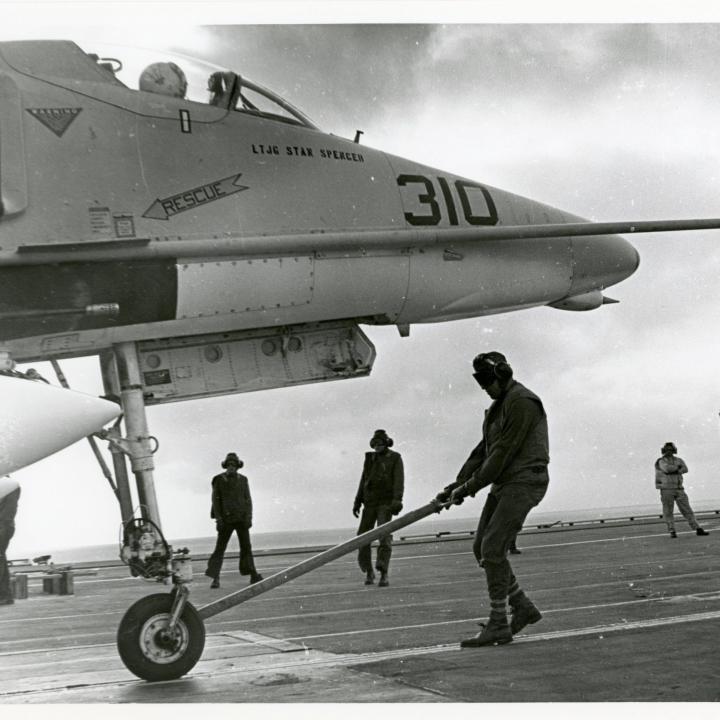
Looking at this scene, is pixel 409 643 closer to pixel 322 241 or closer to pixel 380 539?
pixel 322 241

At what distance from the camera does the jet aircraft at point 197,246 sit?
13.4 ft

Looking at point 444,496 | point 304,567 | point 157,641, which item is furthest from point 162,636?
point 444,496

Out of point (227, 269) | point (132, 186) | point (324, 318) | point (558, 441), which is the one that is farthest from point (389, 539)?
point (132, 186)

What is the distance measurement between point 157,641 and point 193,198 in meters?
1.86

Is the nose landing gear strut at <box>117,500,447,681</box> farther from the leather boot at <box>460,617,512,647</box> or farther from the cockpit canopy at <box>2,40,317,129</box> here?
the cockpit canopy at <box>2,40,317,129</box>

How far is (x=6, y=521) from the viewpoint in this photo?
19.5 feet

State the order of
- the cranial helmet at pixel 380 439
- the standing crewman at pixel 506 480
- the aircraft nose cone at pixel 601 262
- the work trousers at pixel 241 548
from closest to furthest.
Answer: the standing crewman at pixel 506 480 → the aircraft nose cone at pixel 601 262 → the work trousers at pixel 241 548 → the cranial helmet at pixel 380 439

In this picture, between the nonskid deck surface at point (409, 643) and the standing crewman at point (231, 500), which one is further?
the standing crewman at point (231, 500)

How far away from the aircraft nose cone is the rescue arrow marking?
197 cm

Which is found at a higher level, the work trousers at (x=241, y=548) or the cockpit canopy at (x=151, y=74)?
the cockpit canopy at (x=151, y=74)

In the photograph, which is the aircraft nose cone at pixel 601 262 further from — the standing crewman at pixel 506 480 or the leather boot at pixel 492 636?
the leather boot at pixel 492 636

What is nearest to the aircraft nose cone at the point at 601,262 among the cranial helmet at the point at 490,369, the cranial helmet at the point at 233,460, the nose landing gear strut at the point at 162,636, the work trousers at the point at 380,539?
the cranial helmet at the point at 490,369

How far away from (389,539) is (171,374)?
3115 mm

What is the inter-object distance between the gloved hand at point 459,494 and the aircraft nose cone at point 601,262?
4.93 feet
